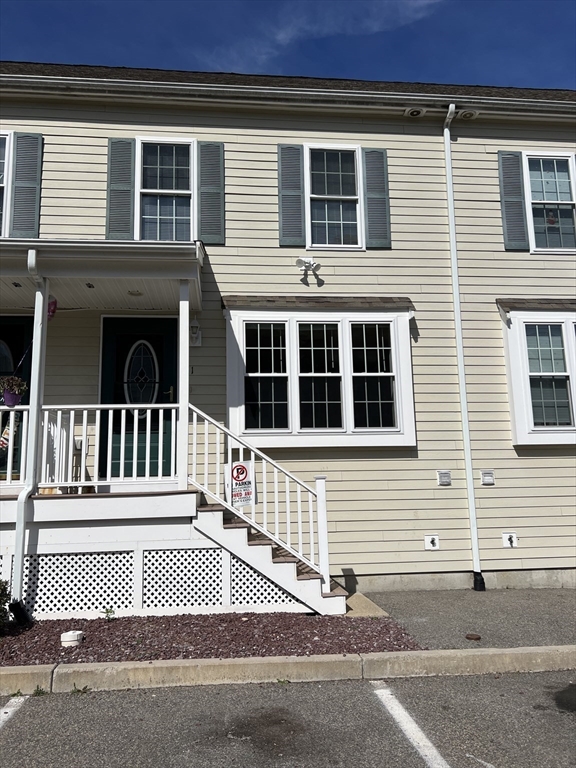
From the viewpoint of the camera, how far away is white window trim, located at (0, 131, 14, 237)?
753 centimetres

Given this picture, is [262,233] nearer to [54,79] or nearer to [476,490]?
[54,79]

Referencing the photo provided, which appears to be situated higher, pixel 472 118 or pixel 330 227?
pixel 472 118

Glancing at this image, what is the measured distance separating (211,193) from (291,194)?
1100 millimetres

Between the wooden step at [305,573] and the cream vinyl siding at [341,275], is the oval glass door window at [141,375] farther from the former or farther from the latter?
the wooden step at [305,573]

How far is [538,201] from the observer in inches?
331

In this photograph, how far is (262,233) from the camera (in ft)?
26.1

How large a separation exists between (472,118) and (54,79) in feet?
19.0

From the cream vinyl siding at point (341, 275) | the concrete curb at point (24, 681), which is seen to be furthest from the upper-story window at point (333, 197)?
the concrete curb at point (24, 681)

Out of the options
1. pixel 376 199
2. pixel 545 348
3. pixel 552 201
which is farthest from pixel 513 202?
pixel 545 348

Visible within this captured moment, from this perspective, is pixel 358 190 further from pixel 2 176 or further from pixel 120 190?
pixel 2 176

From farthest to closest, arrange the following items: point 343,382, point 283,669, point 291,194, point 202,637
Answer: point 291,194 → point 343,382 → point 202,637 → point 283,669

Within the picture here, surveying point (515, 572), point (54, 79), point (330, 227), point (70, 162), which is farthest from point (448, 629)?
point (54, 79)

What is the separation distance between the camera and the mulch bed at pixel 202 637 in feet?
15.2

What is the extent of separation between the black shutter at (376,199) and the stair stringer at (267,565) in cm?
437
